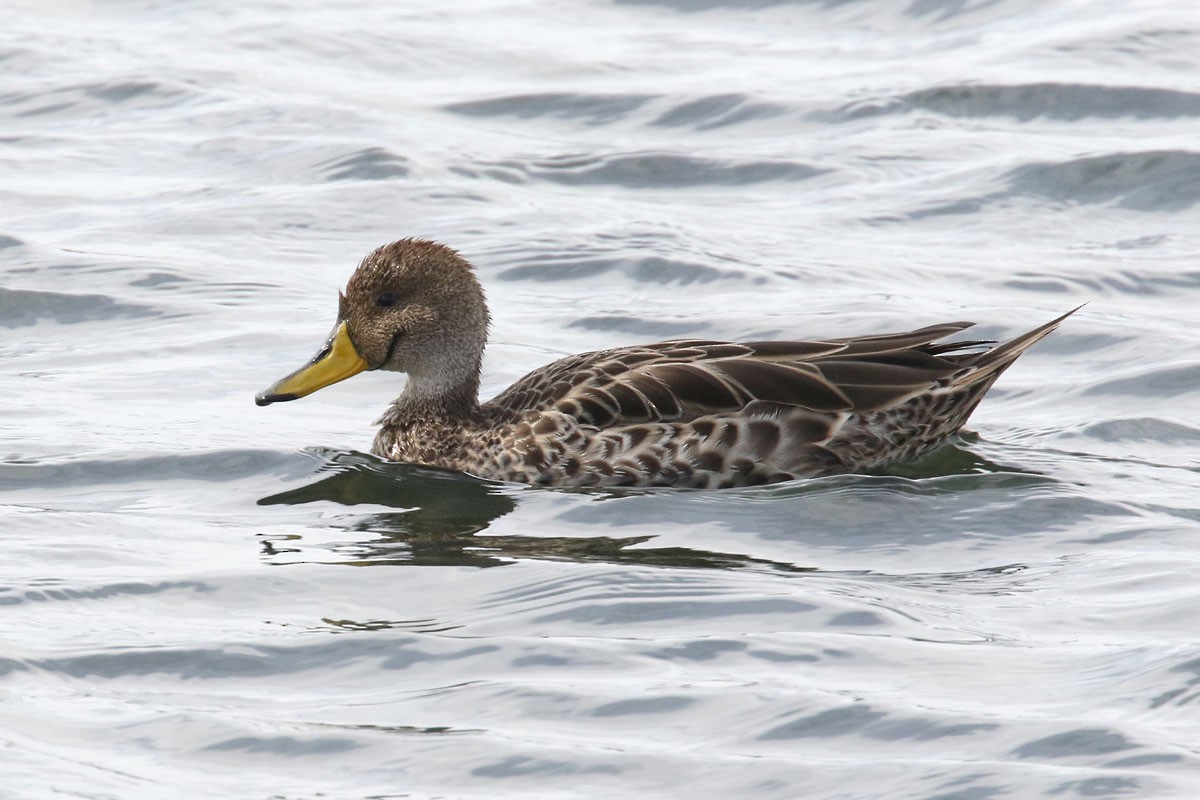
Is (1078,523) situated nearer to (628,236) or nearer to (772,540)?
(772,540)

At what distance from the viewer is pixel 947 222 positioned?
49.3ft

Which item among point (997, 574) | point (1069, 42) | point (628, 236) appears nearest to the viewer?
point (997, 574)

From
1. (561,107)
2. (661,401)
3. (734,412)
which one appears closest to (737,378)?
(734,412)

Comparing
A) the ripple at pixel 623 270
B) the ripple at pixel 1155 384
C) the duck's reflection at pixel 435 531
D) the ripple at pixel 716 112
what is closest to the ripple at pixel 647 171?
the ripple at pixel 716 112

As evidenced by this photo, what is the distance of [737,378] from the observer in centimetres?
977

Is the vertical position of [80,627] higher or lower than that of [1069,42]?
lower

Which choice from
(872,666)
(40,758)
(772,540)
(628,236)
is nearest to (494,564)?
(772,540)

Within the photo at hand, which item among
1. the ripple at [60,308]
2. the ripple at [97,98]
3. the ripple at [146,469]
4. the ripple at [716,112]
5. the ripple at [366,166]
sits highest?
the ripple at [97,98]

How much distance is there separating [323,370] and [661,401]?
5.56ft

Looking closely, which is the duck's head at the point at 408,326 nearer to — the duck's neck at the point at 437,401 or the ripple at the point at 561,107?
the duck's neck at the point at 437,401

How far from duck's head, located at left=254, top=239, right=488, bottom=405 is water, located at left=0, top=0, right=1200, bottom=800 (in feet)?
1.46

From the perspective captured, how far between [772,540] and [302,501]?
7.19 feet

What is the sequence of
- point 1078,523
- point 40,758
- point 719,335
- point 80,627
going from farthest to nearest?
point 719,335 → point 1078,523 → point 80,627 → point 40,758

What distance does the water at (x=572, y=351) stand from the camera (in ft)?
22.8
